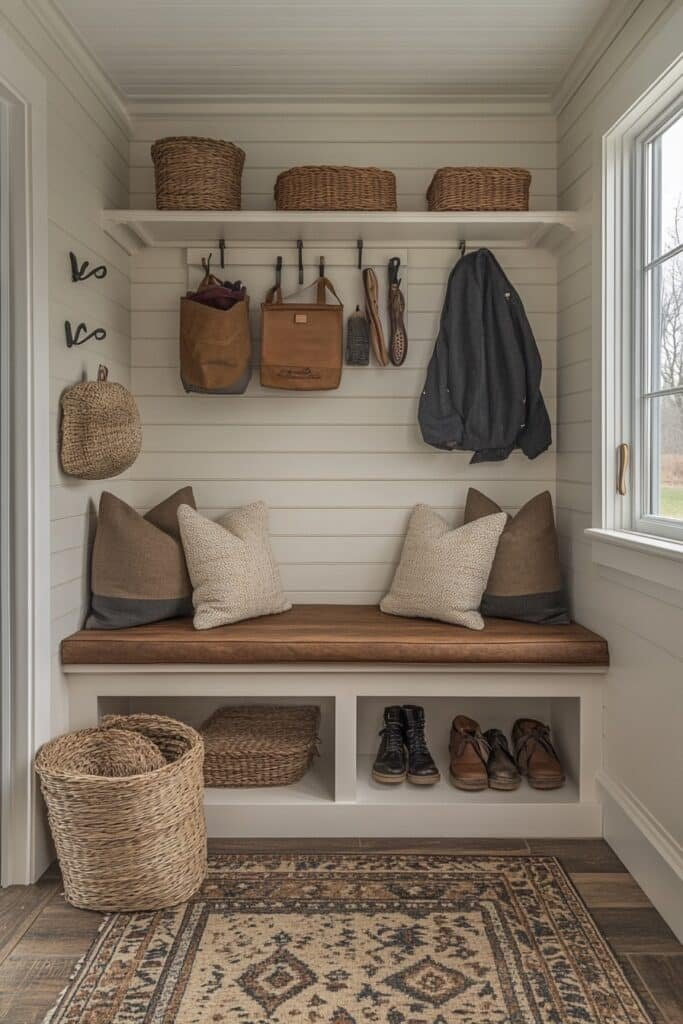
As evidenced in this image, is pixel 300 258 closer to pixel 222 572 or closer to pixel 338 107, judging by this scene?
pixel 338 107

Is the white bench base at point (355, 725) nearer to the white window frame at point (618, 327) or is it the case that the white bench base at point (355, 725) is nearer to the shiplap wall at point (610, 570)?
the shiplap wall at point (610, 570)

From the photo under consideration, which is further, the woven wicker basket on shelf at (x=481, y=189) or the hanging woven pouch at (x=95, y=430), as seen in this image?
the woven wicker basket on shelf at (x=481, y=189)

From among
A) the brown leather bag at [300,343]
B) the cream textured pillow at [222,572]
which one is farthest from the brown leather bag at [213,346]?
the cream textured pillow at [222,572]

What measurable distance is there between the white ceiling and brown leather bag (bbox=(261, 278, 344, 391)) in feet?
2.60

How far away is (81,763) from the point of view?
105 inches

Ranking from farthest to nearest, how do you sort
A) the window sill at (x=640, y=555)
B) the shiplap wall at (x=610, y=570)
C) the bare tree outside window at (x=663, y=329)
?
1. the bare tree outside window at (x=663, y=329)
2. the shiplap wall at (x=610, y=570)
3. the window sill at (x=640, y=555)

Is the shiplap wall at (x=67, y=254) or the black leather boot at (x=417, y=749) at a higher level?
the shiplap wall at (x=67, y=254)

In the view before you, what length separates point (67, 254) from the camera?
2779mm

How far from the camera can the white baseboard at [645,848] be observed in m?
2.24

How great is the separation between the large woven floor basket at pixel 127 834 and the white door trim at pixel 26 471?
13 centimetres

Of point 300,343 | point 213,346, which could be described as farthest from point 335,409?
point 213,346

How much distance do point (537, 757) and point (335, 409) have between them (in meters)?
1.45

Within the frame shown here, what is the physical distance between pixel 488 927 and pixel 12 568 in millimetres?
1591

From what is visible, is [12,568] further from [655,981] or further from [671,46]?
[671,46]
